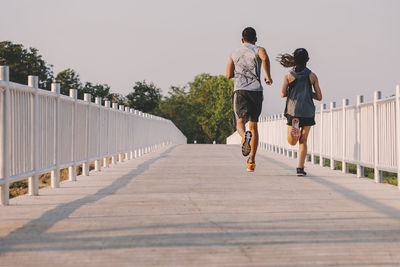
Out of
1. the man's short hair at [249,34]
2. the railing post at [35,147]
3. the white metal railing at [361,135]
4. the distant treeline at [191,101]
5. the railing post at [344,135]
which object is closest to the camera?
the railing post at [35,147]

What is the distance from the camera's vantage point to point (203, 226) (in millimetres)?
5234

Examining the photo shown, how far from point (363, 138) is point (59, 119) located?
5.08 metres

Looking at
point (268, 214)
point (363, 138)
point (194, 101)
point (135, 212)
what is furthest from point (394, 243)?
point (194, 101)

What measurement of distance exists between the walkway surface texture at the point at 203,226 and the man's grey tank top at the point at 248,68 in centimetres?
228

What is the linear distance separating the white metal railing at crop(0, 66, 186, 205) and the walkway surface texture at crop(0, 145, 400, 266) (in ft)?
1.31

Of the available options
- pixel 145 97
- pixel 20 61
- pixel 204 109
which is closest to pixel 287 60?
pixel 20 61

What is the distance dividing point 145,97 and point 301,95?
5723 inches

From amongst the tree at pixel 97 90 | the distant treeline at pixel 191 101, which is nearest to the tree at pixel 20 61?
the distant treeline at pixel 191 101

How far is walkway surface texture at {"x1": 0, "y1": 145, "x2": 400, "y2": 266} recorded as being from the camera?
411 cm

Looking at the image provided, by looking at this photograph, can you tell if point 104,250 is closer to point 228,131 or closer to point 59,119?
point 59,119

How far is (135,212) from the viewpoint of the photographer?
6.13 metres

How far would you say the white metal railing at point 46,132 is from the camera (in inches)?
280

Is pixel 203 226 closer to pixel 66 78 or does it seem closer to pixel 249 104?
pixel 249 104

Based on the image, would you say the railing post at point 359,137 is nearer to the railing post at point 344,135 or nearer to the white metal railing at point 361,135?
the white metal railing at point 361,135
